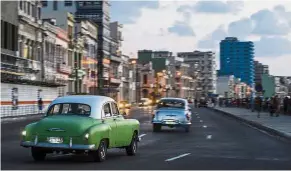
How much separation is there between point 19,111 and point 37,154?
137ft

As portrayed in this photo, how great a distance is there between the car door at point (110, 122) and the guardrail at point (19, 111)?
1390 inches

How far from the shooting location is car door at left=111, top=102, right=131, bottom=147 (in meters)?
15.8

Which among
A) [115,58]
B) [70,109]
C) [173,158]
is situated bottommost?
[173,158]

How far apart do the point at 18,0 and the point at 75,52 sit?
29671mm

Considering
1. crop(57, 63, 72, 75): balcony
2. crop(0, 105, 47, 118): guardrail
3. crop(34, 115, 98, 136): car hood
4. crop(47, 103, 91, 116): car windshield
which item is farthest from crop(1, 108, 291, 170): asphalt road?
crop(57, 63, 72, 75): balcony

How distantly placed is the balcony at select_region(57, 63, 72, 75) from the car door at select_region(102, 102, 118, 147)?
214 feet

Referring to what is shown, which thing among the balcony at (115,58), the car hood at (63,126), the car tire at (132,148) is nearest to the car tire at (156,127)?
the car tire at (132,148)

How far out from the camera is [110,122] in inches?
600

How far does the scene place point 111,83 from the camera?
11944 cm

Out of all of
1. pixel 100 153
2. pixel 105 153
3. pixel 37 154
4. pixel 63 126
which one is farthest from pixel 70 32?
pixel 63 126

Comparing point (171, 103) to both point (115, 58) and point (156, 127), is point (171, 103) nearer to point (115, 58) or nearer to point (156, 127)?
point (156, 127)

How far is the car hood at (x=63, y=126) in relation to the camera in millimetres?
13773

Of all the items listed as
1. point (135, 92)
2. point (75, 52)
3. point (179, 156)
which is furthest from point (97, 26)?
point (179, 156)

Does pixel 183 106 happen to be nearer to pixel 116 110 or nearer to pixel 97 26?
pixel 116 110
